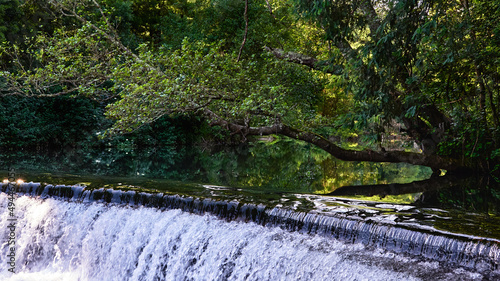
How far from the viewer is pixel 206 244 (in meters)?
5.32

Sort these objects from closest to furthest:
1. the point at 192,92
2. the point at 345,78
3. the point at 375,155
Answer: the point at 345,78
the point at 192,92
the point at 375,155

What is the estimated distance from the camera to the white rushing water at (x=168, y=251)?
4176 millimetres

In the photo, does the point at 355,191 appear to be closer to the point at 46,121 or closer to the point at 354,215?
the point at 354,215

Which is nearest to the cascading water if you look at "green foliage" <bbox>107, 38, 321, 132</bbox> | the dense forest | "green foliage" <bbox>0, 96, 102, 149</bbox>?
"green foliage" <bbox>107, 38, 321, 132</bbox>

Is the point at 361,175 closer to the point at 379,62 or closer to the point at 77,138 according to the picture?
the point at 379,62

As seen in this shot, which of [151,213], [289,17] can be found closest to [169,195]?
[151,213]

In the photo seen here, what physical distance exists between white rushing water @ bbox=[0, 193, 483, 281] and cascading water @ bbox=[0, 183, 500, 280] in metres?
0.01

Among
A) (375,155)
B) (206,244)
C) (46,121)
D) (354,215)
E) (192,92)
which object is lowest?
(206,244)

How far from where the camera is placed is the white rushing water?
13.7 ft

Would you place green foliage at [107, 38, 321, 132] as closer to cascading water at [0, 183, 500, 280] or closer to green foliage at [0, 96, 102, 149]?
cascading water at [0, 183, 500, 280]

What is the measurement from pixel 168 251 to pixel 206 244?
66 cm

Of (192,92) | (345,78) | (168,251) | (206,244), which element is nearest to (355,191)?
(345,78)

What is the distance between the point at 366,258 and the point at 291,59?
8.73m

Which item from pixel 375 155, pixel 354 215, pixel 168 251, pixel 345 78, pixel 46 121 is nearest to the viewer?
pixel 354 215
